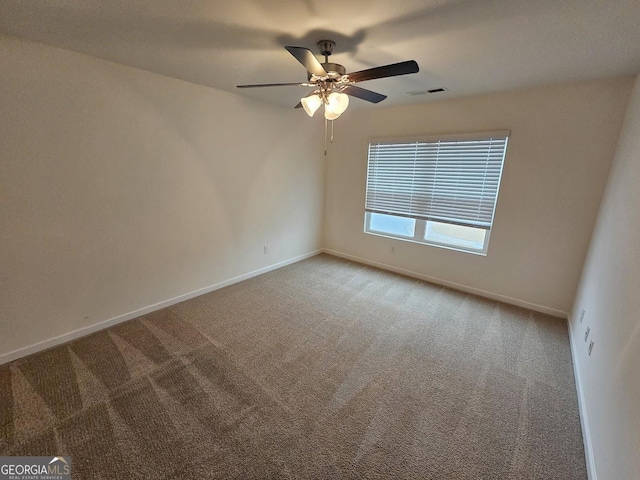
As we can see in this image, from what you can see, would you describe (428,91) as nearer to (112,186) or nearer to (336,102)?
(336,102)

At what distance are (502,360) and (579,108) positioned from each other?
8.09ft

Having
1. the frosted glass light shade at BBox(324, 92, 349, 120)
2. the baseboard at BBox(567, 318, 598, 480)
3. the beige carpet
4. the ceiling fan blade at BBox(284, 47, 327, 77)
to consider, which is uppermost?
the ceiling fan blade at BBox(284, 47, 327, 77)

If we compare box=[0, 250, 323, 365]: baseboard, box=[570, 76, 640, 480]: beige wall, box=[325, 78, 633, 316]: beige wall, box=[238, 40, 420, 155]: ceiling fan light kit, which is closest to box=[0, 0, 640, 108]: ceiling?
box=[238, 40, 420, 155]: ceiling fan light kit

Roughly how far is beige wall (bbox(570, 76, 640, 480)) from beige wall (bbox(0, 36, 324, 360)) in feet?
11.3

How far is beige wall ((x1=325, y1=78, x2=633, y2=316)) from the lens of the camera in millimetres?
2555

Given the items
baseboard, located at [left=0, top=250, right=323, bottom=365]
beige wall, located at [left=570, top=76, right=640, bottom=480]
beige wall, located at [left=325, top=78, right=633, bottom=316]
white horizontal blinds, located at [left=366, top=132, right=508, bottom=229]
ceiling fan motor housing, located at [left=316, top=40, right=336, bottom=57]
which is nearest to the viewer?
beige wall, located at [left=570, top=76, right=640, bottom=480]

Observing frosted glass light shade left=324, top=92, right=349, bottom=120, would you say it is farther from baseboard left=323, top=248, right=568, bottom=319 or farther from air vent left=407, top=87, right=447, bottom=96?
baseboard left=323, top=248, right=568, bottom=319

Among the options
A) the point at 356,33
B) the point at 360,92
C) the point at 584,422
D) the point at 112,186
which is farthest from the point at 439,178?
A: the point at 112,186

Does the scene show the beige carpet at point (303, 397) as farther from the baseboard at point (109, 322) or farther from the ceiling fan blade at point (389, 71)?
the ceiling fan blade at point (389, 71)

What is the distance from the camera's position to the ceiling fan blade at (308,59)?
4.92ft

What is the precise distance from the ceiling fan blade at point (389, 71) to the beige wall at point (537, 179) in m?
2.01

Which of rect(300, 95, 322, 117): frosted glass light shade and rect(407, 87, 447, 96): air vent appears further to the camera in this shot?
rect(407, 87, 447, 96): air vent

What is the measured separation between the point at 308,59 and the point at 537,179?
274 centimetres

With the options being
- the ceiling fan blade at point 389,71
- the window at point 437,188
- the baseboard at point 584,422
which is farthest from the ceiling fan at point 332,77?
the baseboard at point 584,422
